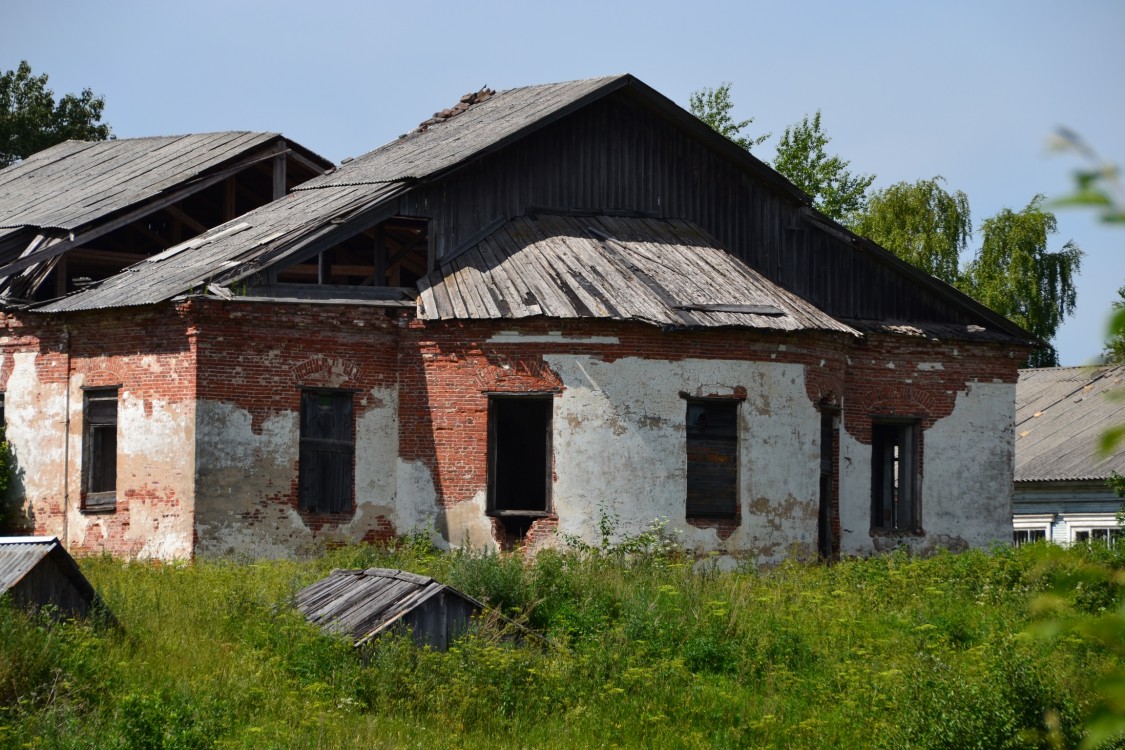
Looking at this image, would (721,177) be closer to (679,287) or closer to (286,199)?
(679,287)

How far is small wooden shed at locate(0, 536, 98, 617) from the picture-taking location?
451 inches

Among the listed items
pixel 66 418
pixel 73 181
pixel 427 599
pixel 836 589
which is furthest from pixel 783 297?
pixel 73 181

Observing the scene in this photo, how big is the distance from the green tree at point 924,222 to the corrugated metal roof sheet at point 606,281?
2013 centimetres

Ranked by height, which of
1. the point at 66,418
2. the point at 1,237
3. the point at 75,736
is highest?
the point at 1,237

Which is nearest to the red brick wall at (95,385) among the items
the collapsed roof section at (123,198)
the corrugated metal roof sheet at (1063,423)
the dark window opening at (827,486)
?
the collapsed roof section at (123,198)

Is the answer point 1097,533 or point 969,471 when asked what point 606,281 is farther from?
point 1097,533

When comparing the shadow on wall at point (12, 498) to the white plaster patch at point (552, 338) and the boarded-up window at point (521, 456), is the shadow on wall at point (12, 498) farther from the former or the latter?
the white plaster patch at point (552, 338)

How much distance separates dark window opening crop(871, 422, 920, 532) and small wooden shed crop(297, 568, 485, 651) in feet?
31.9

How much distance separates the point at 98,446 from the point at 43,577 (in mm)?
6636

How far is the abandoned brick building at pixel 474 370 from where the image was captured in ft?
54.9

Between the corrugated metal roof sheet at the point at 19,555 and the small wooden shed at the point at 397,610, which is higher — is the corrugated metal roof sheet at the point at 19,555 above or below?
above

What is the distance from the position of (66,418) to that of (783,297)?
30.4ft

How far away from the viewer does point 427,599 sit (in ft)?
39.2

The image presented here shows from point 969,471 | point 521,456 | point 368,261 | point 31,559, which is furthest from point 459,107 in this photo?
point 31,559
